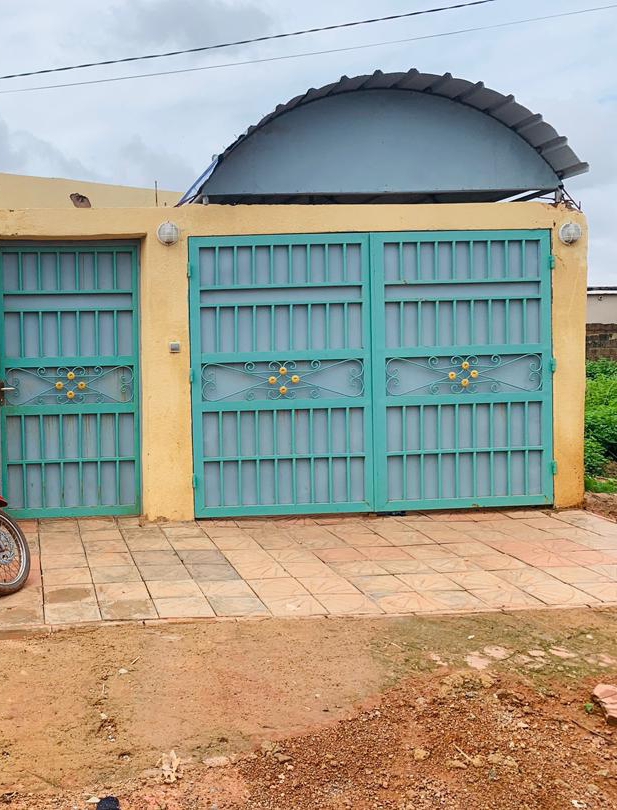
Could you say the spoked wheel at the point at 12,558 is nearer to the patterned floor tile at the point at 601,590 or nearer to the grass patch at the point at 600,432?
the patterned floor tile at the point at 601,590

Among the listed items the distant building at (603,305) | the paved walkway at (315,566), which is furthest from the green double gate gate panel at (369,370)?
the distant building at (603,305)

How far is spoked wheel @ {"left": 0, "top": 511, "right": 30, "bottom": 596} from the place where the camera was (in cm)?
493

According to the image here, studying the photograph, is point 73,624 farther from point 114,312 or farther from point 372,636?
point 114,312

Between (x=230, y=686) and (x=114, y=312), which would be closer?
(x=230, y=686)

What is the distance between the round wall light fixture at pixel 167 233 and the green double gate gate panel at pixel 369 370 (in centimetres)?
20

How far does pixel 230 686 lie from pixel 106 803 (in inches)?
38.1

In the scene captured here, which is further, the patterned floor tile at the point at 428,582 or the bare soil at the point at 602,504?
the bare soil at the point at 602,504

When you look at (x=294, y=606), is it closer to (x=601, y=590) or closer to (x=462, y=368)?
(x=601, y=590)

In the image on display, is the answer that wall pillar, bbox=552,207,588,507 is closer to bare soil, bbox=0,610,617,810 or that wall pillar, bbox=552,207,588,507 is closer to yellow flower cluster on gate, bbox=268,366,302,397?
yellow flower cluster on gate, bbox=268,366,302,397

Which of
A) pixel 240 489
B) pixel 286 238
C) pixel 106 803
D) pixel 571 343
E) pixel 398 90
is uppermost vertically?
pixel 398 90

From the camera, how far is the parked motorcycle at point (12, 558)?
16.2 ft

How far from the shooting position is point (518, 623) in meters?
→ 4.52

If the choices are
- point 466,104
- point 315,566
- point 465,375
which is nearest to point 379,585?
point 315,566

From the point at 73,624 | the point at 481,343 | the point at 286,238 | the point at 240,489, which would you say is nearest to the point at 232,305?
the point at 286,238
